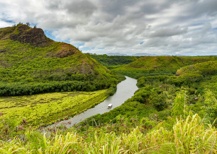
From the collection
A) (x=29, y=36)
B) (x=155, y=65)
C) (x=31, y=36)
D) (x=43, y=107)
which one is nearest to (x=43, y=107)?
(x=43, y=107)

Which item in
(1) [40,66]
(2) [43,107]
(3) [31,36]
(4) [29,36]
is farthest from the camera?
(3) [31,36]

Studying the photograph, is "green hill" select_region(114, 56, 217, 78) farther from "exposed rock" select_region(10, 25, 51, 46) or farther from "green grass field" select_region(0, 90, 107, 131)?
"green grass field" select_region(0, 90, 107, 131)

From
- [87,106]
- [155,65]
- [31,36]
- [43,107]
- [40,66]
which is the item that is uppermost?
[31,36]

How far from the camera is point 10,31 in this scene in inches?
4737

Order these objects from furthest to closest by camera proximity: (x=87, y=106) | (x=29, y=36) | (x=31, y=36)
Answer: (x=31, y=36)
(x=29, y=36)
(x=87, y=106)

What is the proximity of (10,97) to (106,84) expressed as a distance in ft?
121

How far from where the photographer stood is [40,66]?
9400 cm

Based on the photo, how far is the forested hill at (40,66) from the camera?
74.4 meters

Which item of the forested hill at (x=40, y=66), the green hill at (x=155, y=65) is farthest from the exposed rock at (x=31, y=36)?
the green hill at (x=155, y=65)

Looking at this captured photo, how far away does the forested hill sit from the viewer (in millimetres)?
74438

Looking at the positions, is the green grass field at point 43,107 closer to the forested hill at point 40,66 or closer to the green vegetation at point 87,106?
the green vegetation at point 87,106

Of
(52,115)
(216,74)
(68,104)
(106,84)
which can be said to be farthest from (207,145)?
(216,74)

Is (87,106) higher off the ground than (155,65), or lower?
lower

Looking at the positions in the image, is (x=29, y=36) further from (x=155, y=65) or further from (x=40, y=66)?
(x=155, y=65)
